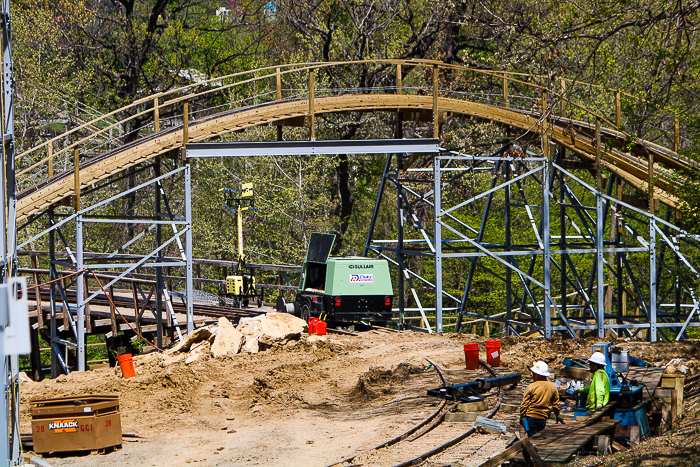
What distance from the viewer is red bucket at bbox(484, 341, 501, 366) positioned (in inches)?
652

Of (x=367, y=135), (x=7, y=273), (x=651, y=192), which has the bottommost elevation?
(x=7, y=273)

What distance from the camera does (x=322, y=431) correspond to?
1291cm

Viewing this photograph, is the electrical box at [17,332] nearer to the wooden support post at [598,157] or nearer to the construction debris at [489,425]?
the construction debris at [489,425]

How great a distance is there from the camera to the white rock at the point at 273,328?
64.3 feet

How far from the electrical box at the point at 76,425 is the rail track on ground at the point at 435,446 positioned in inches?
145

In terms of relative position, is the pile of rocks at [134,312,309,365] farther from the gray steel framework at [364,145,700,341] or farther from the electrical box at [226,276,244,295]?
the electrical box at [226,276,244,295]

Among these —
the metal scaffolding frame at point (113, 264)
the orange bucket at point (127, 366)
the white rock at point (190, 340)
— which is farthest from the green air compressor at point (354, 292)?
the orange bucket at point (127, 366)

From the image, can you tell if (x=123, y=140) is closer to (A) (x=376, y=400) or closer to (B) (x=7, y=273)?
(A) (x=376, y=400)

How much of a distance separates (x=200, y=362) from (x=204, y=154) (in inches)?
206

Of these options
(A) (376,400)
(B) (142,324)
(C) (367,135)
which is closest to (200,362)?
(A) (376,400)

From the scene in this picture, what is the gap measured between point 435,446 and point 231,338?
8833 millimetres

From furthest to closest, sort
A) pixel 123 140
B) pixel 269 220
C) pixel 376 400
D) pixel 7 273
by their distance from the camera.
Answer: pixel 123 140, pixel 269 220, pixel 376 400, pixel 7 273

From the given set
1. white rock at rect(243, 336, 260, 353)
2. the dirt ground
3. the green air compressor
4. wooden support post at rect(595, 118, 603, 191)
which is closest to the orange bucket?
the dirt ground

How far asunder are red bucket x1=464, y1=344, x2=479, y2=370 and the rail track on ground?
3.19 metres
